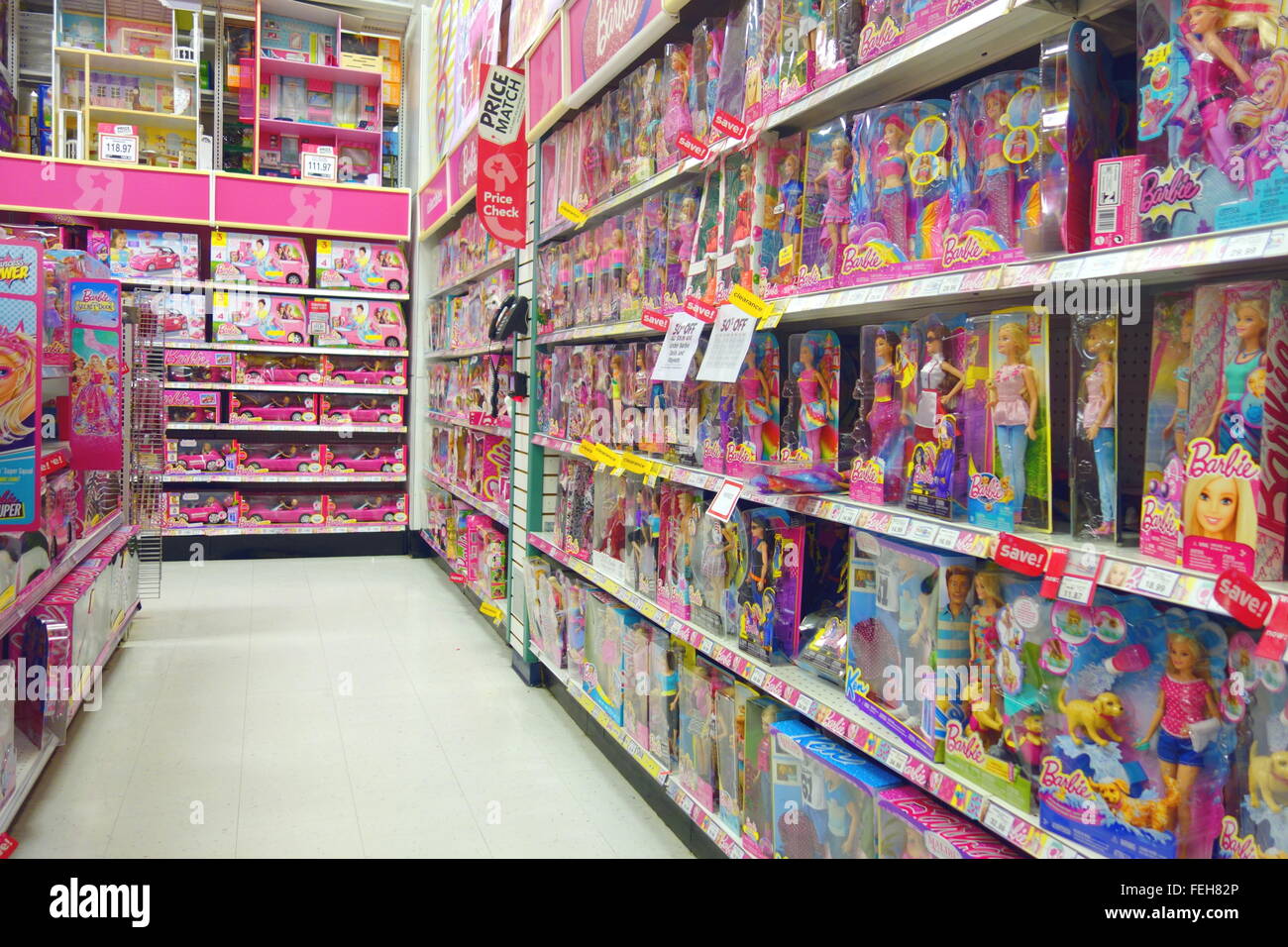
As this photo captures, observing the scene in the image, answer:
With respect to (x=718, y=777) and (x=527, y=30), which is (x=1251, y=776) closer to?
(x=718, y=777)

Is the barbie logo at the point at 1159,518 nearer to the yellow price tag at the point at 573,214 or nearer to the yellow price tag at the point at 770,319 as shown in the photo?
the yellow price tag at the point at 770,319

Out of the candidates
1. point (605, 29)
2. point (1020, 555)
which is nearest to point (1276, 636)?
point (1020, 555)

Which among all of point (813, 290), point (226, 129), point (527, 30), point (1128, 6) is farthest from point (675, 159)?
point (226, 129)

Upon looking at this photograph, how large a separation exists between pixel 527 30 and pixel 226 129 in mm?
4197

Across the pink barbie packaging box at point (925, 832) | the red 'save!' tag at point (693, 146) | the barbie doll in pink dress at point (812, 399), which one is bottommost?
the pink barbie packaging box at point (925, 832)

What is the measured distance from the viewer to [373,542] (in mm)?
7305

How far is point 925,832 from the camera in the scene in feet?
5.04

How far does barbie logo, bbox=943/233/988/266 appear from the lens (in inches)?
59.4

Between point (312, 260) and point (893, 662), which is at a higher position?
point (312, 260)

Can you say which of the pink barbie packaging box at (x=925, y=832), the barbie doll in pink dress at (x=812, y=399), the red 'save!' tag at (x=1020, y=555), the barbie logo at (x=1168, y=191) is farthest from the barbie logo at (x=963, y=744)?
the barbie logo at (x=1168, y=191)

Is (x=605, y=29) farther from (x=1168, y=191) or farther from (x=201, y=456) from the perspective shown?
(x=201, y=456)

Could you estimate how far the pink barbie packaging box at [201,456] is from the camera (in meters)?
6.78

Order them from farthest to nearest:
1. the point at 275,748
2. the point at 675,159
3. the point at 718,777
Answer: the point at 275,748 < the point at 675,159 < the point at 718,777

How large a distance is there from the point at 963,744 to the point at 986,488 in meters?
0.42
